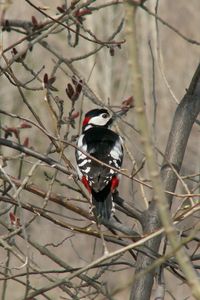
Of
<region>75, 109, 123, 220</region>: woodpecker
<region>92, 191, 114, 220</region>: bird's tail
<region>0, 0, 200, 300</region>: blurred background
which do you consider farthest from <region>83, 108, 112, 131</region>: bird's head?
<region>0, 0, 200, 300</region>: blurred background

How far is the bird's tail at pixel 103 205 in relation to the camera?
353 centimetres

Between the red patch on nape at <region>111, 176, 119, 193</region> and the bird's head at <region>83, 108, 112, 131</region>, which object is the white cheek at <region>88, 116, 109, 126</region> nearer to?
the bird's head at <region>83, 108, 112, 131</region>

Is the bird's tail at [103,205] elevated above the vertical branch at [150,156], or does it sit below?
above

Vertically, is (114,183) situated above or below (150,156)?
above

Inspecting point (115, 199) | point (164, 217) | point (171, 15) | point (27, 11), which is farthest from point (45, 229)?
point (164, 217)

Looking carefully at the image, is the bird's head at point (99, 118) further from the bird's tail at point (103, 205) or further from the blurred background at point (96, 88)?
the blurred background at point (96, 88)

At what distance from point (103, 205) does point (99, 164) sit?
53 centimetres

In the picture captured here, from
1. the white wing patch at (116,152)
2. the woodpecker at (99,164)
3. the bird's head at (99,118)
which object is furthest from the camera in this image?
the bird's head at (99,118)

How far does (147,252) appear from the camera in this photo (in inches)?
115

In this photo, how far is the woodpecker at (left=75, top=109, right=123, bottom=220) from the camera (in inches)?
163

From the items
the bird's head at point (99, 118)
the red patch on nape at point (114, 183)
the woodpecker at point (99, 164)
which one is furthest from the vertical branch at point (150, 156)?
the bird's head at point (99, 118)

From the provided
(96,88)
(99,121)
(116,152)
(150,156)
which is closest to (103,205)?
(116,152)

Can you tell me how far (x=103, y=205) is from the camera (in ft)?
12.7

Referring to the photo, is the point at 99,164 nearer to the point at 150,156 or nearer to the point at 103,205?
the point at 103,205
